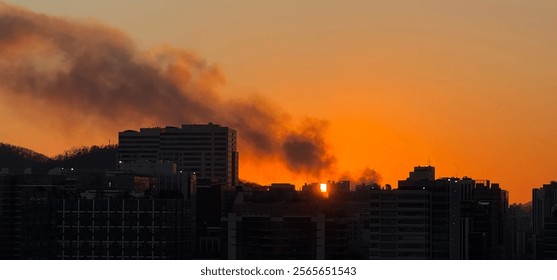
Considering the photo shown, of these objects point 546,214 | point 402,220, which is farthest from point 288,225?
point 546,214

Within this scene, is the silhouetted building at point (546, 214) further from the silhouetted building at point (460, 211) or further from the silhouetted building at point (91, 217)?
the silhouetted building at point (91, 217)

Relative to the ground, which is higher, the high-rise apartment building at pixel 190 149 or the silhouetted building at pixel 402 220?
the high-rise apartment building at pixel 190 149

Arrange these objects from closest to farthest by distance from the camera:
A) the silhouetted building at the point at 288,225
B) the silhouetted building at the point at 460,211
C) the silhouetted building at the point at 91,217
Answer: the silhouetted building at the point at 288,225
the silhouetted building at the point at 460,211
the silhouetted building at the point at 91,217

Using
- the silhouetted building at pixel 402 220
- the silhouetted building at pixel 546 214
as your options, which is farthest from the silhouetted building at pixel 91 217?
the silhouetted building at pixel 546 214

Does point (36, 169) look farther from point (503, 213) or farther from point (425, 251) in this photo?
point (503, 213)

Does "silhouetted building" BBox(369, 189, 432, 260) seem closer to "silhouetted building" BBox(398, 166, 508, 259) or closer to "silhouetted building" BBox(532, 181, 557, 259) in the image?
"silhouetted building" BBox(398, 166, 508, 259)

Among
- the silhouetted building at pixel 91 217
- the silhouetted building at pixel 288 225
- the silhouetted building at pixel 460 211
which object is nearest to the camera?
the silhouetted building at pixel 288 225

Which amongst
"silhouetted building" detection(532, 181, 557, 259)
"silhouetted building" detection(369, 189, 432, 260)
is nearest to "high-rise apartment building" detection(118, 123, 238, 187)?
"silhouetted building" detection(369, 189, 432, 260)

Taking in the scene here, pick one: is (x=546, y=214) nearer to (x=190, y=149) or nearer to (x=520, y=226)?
(x=520, y=226)
